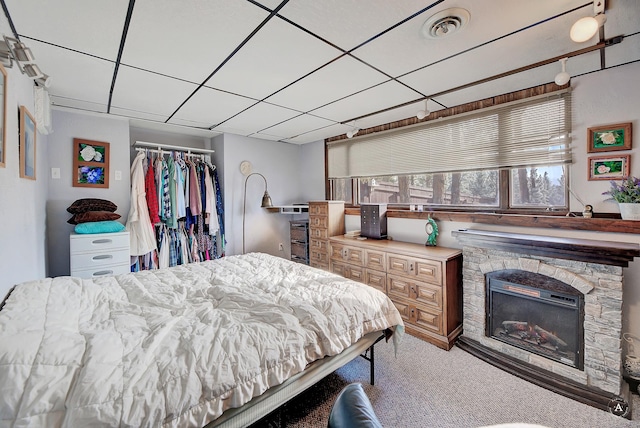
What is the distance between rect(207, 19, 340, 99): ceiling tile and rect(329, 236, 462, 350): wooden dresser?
6.37 ft

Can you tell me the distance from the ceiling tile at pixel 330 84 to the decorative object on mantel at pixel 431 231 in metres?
1.59

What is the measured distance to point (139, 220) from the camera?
10.9 feet

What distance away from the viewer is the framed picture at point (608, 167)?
6.46 feet

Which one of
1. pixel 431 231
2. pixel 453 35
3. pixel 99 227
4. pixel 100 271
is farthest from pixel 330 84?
pixel 100 271

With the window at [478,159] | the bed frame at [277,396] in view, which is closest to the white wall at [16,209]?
the bed frame at [277,396]

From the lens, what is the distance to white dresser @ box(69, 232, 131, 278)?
269cm

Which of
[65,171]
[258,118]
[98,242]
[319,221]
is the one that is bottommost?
[98,242]

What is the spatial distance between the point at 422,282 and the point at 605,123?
191 centimetres

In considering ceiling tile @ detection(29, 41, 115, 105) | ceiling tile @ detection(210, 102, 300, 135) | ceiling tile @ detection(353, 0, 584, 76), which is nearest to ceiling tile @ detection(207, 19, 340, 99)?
ceiling tile @ detection(353, 0, 584, 76)

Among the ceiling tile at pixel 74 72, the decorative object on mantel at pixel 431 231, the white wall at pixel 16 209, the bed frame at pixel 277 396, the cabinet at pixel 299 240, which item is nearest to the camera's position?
the bed frame at pixel 277 396

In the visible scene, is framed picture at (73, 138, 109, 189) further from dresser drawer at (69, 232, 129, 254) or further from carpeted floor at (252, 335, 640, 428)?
carpeted floor at (252, 335, 640, 428)

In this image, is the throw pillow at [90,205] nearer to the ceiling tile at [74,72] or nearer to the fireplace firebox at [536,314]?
the ceiling tile at [74,72]

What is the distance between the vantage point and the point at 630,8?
136 cm

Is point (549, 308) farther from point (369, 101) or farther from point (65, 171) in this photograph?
point (65, 171)
